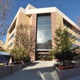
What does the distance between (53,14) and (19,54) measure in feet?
75.9

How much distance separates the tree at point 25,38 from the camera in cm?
3472

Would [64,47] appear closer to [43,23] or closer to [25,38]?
[25,38]

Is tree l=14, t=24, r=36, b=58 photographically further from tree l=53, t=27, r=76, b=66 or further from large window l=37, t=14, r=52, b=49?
tree l=53, t=27, r=76, b=66

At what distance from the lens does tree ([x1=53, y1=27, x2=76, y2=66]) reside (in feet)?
65.1

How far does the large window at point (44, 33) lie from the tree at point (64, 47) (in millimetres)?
20255

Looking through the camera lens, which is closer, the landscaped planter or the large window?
the landscaped planter

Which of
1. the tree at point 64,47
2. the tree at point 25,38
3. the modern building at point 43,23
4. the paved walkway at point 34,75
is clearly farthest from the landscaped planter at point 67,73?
the modern building at point 43,23

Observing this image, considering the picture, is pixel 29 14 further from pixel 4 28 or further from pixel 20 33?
pixel 4 28

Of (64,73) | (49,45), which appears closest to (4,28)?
(64,73)

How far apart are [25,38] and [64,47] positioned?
17380 mm

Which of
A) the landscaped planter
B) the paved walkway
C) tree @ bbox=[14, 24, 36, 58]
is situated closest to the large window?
tree @ bbox=[14, 24, 36, 58]

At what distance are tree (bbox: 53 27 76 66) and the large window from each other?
797 inches

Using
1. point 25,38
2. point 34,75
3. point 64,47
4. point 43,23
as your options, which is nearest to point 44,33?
point 43,23

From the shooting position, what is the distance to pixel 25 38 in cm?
3578
